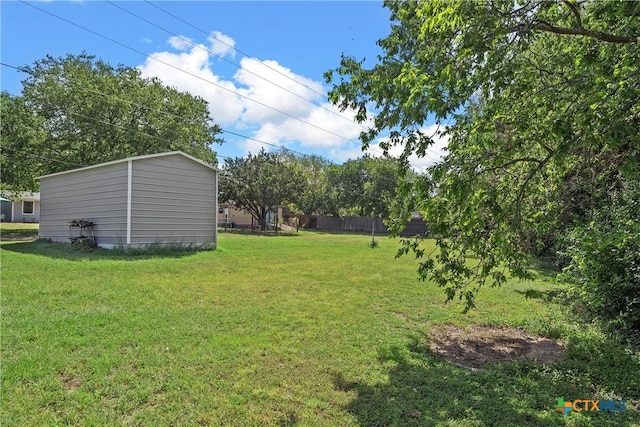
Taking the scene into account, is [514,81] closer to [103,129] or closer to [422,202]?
[422,202]

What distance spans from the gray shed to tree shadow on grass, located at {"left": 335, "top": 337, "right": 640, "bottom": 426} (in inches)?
368

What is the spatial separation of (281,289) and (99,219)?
8036 millimetres

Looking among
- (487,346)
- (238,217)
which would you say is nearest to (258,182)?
(238,217)

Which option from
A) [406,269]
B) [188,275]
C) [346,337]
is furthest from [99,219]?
[346,337]

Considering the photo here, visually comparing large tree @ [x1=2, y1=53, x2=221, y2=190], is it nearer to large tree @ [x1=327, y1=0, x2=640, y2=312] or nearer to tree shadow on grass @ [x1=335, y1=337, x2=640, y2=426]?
large tree @ [x1=327, y1=0, x2=640, y2=312]

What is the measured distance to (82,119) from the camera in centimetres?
1711

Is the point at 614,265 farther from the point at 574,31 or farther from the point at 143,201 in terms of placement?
the point at 143,201

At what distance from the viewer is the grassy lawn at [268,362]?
2531 mm

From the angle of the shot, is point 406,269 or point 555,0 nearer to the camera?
point 555,0

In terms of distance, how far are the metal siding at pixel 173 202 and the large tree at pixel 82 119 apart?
302 inches

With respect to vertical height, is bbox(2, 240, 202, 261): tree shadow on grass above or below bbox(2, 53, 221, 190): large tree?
below

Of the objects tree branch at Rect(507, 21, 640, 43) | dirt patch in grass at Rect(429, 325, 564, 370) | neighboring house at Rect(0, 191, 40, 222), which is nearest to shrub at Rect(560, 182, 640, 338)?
dirt patch in grass at Rect(429, 325, 564, 370)

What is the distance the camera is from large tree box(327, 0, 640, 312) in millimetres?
2371

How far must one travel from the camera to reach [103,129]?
17438 mm
